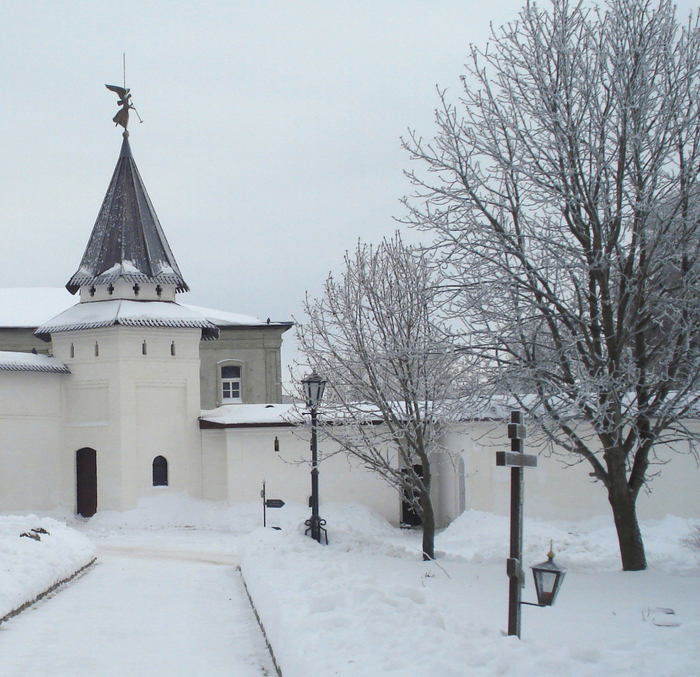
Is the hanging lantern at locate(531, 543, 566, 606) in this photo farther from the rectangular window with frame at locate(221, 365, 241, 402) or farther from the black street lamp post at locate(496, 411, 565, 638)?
the rectangular window with frame at locate(221, 365, 241, 402)

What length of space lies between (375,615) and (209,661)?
1556mm

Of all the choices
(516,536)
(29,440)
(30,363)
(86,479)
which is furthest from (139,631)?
(86,479)

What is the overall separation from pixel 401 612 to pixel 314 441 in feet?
21.4

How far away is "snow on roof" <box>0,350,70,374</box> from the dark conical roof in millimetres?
2659

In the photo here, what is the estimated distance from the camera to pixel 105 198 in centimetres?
2662

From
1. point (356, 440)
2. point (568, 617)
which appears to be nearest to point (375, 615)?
point (568, 617)

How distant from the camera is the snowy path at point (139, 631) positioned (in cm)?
693

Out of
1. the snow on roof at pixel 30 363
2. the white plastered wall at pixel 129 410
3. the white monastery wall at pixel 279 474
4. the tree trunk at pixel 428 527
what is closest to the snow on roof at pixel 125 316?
the white plastered wall at pixel 129 410

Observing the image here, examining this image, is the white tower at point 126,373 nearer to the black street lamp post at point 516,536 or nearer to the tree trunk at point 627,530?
the tree trunk at point 627,530

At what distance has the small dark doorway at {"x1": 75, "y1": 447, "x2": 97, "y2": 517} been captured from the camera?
81.4 feet

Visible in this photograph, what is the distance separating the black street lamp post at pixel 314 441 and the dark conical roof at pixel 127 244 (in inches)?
526

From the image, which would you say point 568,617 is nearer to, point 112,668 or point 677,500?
point 112,668

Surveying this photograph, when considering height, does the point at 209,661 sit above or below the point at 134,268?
below

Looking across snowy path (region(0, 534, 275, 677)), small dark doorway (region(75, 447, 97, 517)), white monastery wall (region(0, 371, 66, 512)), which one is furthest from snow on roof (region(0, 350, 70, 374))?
snowy path (region(0, 534, 275, 677))
